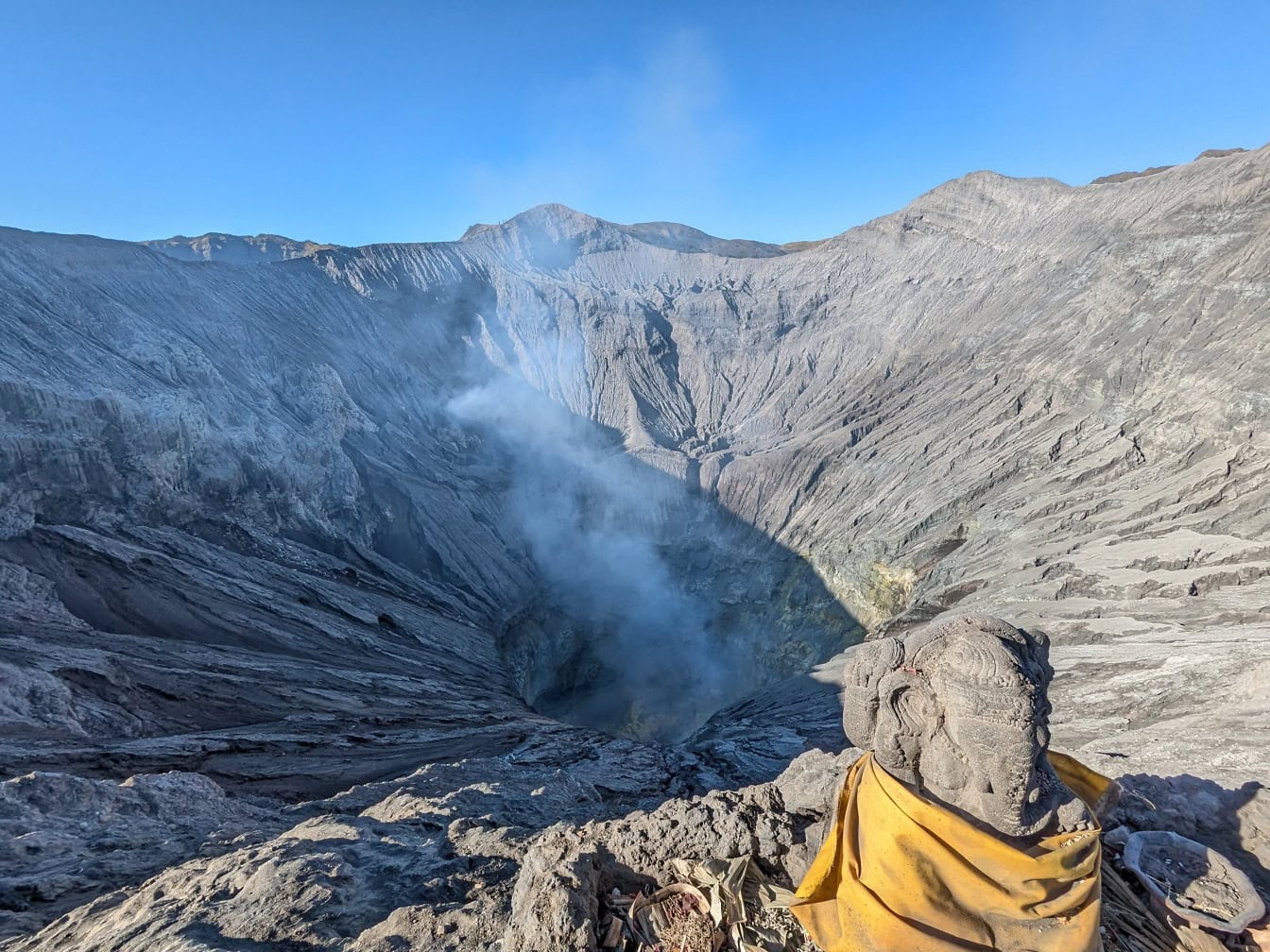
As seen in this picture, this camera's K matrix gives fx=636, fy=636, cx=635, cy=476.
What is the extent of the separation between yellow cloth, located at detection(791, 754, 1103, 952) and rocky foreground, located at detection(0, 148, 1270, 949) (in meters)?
0.91

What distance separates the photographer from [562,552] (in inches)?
1074

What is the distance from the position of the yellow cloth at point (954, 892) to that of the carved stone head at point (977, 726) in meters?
0.19

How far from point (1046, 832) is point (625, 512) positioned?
26337mm

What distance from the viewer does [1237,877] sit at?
3.72 metres

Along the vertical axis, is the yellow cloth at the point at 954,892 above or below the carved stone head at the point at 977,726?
below

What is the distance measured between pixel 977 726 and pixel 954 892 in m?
0.80

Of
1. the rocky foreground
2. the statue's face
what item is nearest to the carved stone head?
the statue's face

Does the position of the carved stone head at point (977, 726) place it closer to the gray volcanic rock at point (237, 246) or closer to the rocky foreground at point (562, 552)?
the rocky foreground at point (562, 552)

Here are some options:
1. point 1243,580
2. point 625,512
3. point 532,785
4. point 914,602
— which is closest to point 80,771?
point 532,785

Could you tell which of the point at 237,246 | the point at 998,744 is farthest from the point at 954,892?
the point at 237,246

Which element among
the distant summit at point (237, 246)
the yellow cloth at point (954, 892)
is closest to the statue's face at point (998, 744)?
the yellow cloth at point (954, 892)

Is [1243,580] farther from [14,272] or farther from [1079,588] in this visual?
[14,272]

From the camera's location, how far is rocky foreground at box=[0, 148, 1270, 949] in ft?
16.0

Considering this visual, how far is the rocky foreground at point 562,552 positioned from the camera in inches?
192
